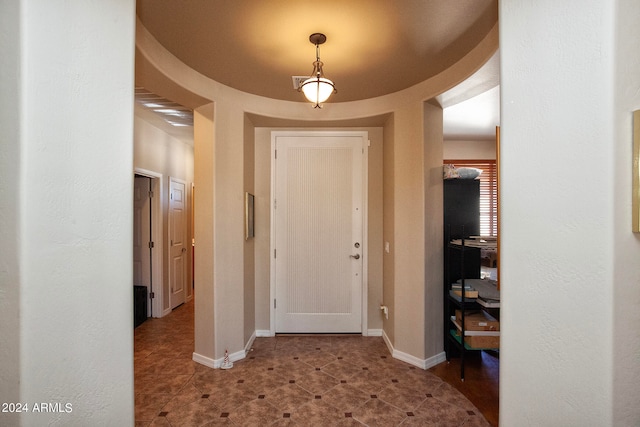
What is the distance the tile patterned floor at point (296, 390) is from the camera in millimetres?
2064

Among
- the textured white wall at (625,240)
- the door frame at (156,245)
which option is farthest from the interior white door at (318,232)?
the textured white wall at (625,240)

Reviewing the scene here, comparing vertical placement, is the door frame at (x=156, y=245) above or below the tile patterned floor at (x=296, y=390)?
above

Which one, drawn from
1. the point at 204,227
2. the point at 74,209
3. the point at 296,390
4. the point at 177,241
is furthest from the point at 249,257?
the point at 74,209

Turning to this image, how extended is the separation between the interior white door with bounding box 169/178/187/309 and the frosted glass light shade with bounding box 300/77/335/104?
323cm

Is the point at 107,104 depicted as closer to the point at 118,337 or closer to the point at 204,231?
the point at 118,337

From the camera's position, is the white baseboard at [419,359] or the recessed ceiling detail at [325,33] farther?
the white baseboard at [419,359]

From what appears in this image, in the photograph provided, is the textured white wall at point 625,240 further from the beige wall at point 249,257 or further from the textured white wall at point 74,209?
the beige wall at point 249,257

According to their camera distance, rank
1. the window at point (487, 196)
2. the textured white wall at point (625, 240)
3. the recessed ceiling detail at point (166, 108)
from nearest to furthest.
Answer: the textured white wall at point (625, 240) → the recessed ceiling detail at point (166, 108) → the window at point (487, 196)

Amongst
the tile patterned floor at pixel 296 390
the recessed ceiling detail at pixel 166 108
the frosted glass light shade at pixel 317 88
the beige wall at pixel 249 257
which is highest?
the recessed ceiling detail at pixel 166 108

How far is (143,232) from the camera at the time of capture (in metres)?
4.17

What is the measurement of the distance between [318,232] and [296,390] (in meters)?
1.65

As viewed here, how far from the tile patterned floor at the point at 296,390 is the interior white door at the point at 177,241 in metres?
1.33

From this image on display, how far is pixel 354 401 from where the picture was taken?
7.41ft

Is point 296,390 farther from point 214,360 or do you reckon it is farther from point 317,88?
point 317,88
